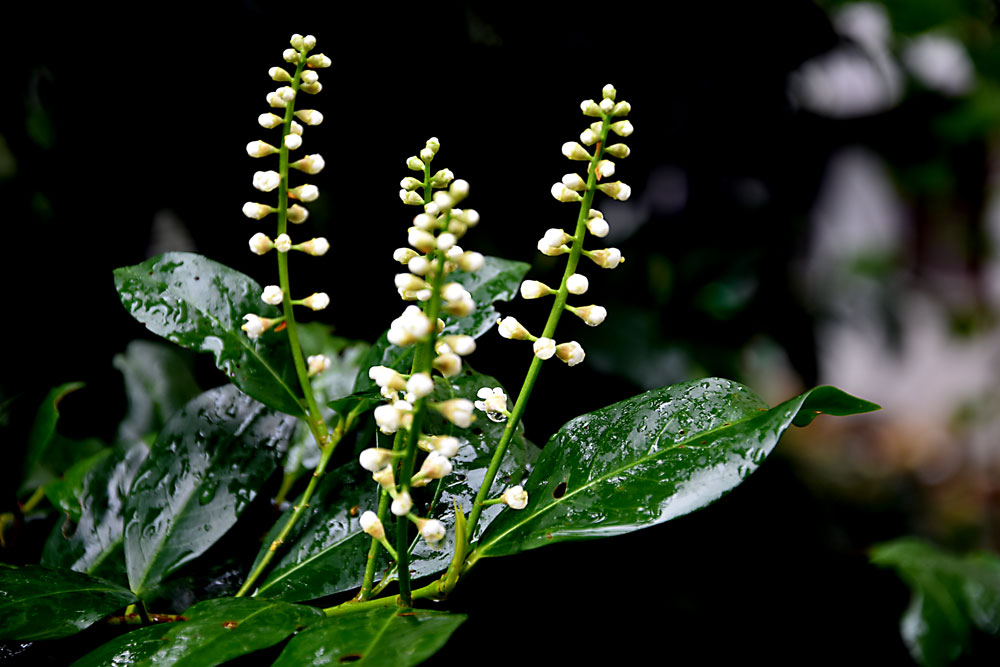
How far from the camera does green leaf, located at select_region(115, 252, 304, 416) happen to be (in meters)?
0.47

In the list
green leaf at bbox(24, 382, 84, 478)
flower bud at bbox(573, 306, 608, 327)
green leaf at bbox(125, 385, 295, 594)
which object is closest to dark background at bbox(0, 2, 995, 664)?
green leaf at bbox(24, 382, 84, 478)

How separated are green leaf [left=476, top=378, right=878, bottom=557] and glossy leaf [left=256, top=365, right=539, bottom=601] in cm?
4

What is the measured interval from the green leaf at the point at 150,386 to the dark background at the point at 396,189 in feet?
0.12

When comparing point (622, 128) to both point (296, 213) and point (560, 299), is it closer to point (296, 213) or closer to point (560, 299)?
point (560, 299)

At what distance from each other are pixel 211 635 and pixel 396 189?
772mm

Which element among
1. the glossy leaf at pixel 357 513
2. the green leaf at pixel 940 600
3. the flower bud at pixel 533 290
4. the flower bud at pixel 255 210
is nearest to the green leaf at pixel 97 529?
the glossy leaf at pixel 357 513

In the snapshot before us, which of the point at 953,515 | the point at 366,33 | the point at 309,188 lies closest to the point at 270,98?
the point at 309,188

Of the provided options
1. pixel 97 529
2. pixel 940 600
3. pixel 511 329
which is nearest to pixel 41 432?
pixel 97 529

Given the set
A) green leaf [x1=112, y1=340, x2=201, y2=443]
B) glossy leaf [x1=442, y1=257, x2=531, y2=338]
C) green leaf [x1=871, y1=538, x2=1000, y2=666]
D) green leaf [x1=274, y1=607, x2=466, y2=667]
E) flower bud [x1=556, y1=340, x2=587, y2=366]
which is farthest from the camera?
green leaf [x1=871, y1=538, x2=1000, y2=666]

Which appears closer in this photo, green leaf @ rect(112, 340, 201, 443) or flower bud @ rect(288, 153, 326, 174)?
flower bud @ rect(288, 153, 326, 174)

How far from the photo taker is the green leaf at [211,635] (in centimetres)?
32

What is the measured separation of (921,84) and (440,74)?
1.90 m

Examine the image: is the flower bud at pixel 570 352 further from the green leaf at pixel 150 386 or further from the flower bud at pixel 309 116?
the green leaf at pixel 150 386

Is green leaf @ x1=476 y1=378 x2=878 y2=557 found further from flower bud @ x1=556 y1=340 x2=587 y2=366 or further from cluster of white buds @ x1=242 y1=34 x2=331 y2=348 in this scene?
cluster of white buds @ x1=242 y1=34 x2=331 y2=348
